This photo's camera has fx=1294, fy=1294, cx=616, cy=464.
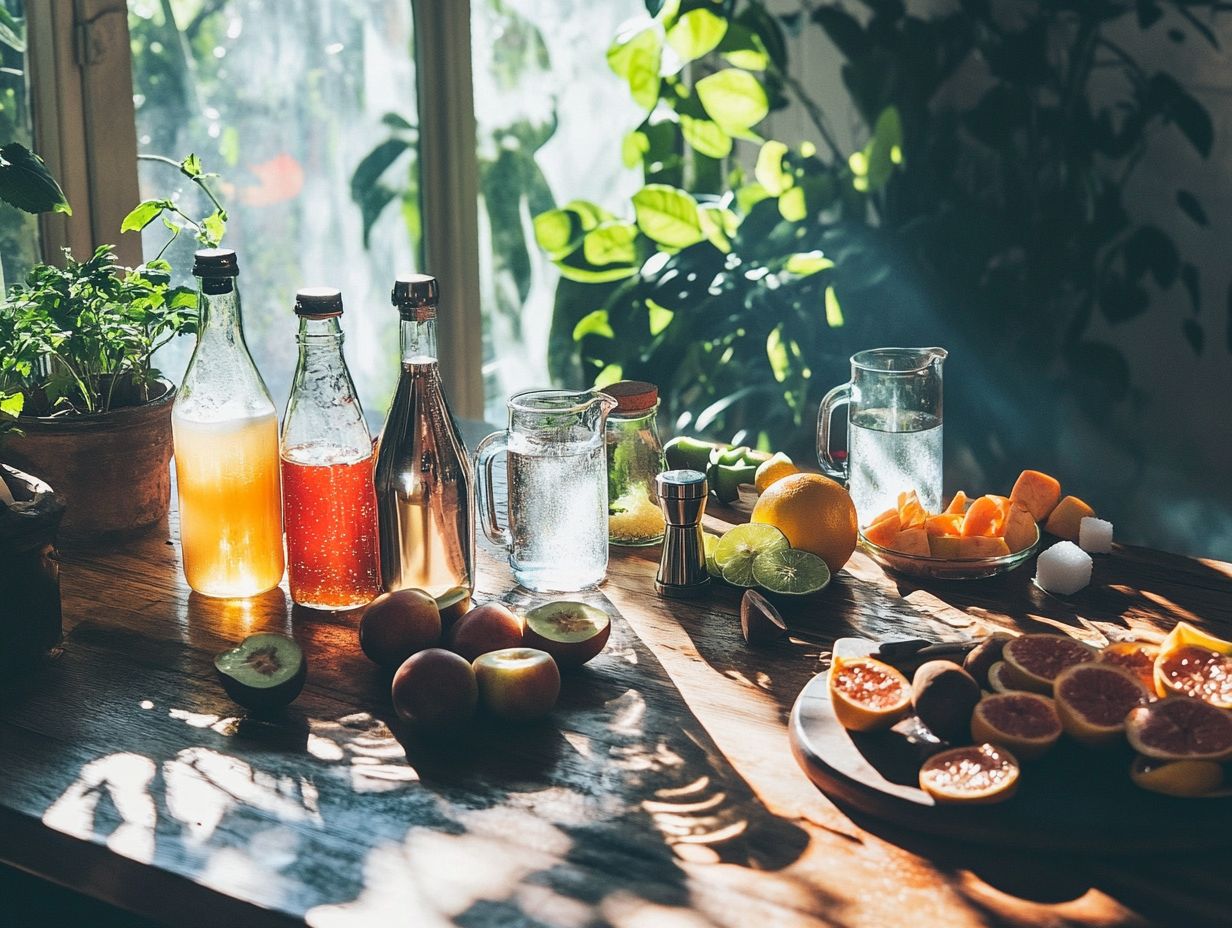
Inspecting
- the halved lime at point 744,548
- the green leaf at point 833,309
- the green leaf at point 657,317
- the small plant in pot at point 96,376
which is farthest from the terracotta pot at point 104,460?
the green leaf at point 833,309

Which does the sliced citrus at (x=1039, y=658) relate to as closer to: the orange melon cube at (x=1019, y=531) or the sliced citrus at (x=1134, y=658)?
the sliced citrus at (x=1134, y=658)

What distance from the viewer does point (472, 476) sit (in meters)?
1.54

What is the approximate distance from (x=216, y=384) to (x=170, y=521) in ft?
1.26

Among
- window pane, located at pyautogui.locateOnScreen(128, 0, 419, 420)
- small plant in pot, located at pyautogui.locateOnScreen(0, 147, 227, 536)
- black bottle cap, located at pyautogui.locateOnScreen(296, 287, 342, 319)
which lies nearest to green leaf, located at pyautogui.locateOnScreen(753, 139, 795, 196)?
window pane, located at pyautogui.locateOnScreen(128, 0, 419, 420)

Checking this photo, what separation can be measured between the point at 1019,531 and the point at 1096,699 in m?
0.45

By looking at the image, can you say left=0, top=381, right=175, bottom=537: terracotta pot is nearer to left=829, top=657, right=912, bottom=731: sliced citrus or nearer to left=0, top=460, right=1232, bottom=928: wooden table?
left=0, top=460, right=1232, bottom=928: wooden table

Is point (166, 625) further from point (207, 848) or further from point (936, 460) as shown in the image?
point (936, 460)

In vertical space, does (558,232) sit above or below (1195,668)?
above

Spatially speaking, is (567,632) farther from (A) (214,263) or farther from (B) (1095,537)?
(B) (1095,537)

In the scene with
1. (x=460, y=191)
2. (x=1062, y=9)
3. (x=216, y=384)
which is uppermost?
(x=1062, y=9)

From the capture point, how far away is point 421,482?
1.46 meters

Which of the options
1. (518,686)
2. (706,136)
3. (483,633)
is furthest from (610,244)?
(518,686)

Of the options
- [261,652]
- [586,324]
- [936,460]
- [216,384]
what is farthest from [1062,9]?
[261,652]

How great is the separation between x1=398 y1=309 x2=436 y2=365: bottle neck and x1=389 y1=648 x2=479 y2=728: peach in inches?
15.3
